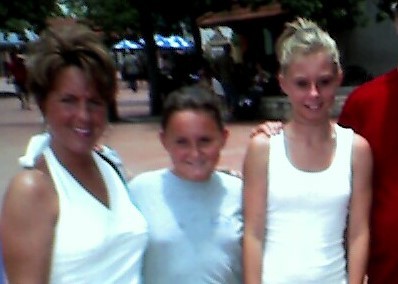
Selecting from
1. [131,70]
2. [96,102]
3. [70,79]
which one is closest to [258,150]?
[96,102]

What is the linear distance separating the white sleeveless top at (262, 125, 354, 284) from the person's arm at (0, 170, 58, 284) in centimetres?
89

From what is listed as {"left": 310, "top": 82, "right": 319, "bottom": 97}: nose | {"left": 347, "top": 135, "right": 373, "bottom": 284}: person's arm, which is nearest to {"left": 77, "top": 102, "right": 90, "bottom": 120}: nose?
{"left": 310, "top": 82, "right": 319, "bottom": 97}: nose

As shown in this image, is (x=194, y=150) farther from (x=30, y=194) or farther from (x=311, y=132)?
(x=30, y=194)

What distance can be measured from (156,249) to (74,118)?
569mm

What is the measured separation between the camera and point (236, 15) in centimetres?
2280

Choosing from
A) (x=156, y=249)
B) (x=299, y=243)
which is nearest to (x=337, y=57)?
(x=299, y=243)

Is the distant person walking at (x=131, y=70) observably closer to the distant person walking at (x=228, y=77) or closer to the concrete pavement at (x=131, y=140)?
the concrete pavement at (x=131, y=140)

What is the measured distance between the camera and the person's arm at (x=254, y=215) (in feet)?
9.12

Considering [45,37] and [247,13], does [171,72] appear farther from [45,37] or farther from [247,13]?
[45,37]

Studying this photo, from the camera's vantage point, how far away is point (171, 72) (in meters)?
21.8

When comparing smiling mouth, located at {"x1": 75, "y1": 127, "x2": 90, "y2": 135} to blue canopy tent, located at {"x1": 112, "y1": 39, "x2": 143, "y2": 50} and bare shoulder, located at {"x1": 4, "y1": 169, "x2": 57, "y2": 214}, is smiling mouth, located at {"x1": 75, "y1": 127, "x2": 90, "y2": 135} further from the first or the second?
blue canopy tent, located at {"x1": 112, "y1": 39, "x2": 143, "y2": 50}

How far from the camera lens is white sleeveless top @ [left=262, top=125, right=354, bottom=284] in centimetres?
277

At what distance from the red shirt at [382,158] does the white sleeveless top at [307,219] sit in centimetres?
26

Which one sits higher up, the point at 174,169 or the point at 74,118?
the point at 74,118
